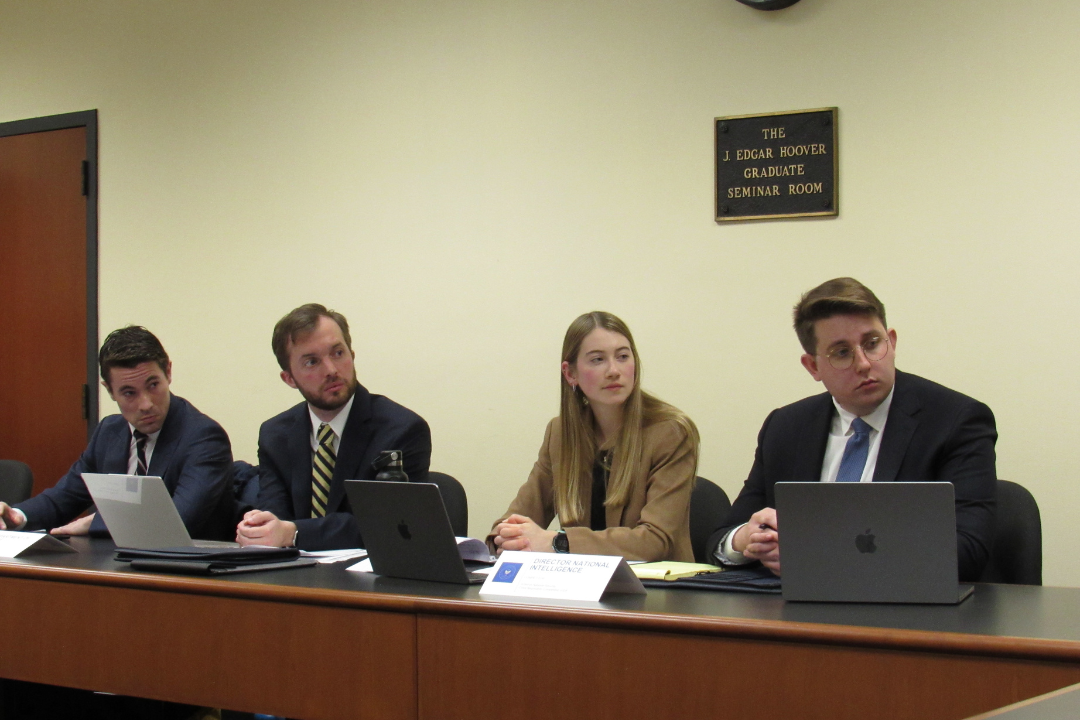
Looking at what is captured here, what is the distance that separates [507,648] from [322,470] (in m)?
1.35

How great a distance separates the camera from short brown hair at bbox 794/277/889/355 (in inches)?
81.7

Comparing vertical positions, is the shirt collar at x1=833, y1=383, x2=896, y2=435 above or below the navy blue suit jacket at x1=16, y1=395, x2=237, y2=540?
above

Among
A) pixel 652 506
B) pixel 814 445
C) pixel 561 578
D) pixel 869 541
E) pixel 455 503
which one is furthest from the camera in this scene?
pixel 455 503

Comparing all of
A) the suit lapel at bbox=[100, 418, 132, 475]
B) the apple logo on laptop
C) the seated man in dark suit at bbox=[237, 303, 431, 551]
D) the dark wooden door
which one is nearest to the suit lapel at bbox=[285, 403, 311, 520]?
the seated man in dark suit at bbox=[237, 303, 431, 551]

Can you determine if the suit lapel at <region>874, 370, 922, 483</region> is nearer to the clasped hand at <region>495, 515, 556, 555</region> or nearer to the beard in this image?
the clasped hand at <region>495, 515, 556, 555</region>

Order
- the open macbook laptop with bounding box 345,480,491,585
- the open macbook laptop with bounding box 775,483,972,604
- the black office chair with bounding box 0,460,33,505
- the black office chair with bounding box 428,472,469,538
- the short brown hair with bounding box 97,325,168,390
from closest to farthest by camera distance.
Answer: the open macbook laptop with bounding box 775,483,972,604
the open macbook laptop with bounding box 345,480,491,585
the black office chair with bounding box 428,472,469,538
the short brown hair with bounding box 97,325,168,390
the black office chair with bounding box 0,460,33,505

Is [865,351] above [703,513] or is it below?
above

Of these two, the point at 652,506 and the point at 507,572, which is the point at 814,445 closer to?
the point at 652,506

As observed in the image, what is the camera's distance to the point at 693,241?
10.7 feet

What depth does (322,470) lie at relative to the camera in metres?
2.82

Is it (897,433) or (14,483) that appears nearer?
(897,433)

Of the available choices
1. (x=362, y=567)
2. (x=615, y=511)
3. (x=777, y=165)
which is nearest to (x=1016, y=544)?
(x=615, y=511)

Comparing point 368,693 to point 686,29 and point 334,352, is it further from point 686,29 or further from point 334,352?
point 686,29

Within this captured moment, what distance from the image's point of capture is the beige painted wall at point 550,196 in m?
Answer: 2.90
